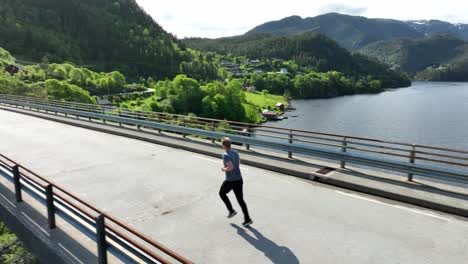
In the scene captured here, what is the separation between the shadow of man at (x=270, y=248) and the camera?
6.03m

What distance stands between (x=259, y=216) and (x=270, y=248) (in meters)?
1.45

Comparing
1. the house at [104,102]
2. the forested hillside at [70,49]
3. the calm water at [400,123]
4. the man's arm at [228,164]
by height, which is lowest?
the calm water at [400,123]

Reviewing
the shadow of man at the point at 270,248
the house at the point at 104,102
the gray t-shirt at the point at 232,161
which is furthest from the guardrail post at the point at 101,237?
the house at the point at 104,102

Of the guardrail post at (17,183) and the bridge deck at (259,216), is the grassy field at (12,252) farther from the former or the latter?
the guardrail post at (17,183)

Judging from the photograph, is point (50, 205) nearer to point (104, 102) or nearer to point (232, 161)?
point (232, 161)

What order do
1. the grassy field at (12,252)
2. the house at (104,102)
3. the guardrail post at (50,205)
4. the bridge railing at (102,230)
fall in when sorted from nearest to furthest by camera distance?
the bridge railing at (102,230)
the guardrail post at (50,205)
the grassy field at (12,252)
the house at (104,102)

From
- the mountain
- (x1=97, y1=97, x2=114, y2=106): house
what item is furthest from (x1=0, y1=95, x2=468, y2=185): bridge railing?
the mountain

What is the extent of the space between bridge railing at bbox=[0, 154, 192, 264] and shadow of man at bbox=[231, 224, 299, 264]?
144 cm

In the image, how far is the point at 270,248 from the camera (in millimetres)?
6434

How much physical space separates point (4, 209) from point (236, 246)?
4998 mm

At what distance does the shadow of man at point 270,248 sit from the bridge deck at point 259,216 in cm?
2

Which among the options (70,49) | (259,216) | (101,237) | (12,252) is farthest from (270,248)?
(70,49)

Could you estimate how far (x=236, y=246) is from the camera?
6.55 meters

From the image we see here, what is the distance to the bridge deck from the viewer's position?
20.6 ft
